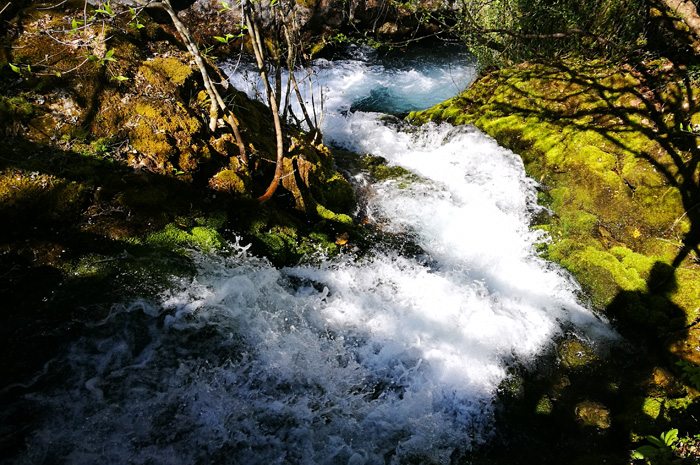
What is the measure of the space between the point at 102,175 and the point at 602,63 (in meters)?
9.95

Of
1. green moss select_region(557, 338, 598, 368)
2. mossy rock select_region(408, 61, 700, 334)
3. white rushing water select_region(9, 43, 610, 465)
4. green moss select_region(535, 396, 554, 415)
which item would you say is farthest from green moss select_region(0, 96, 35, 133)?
mossy rock select_region(408, 61, 700, 334)

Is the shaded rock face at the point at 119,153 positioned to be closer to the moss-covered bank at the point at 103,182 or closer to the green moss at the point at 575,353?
the moss-covered bank at the point at 103,182

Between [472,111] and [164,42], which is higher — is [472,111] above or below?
below

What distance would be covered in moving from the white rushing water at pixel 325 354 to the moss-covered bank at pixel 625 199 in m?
0.59

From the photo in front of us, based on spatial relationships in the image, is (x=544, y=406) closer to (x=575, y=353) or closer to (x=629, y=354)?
(x=575, y=353)

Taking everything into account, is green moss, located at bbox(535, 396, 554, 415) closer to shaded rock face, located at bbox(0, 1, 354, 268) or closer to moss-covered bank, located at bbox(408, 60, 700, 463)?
moss-covered bank, located at bbox(408, 60, 700, 463)

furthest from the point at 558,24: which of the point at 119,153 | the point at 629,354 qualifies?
the point at 119,153

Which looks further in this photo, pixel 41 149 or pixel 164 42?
pixel 164 42

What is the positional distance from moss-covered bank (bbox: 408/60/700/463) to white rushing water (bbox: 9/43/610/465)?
585mm

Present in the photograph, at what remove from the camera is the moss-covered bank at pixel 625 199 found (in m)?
4.22

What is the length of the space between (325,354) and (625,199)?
20.0 ft

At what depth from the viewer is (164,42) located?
207 inches

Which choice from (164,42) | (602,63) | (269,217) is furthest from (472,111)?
(164,42)

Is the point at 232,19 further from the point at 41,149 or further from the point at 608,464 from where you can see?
the point at 608,464
